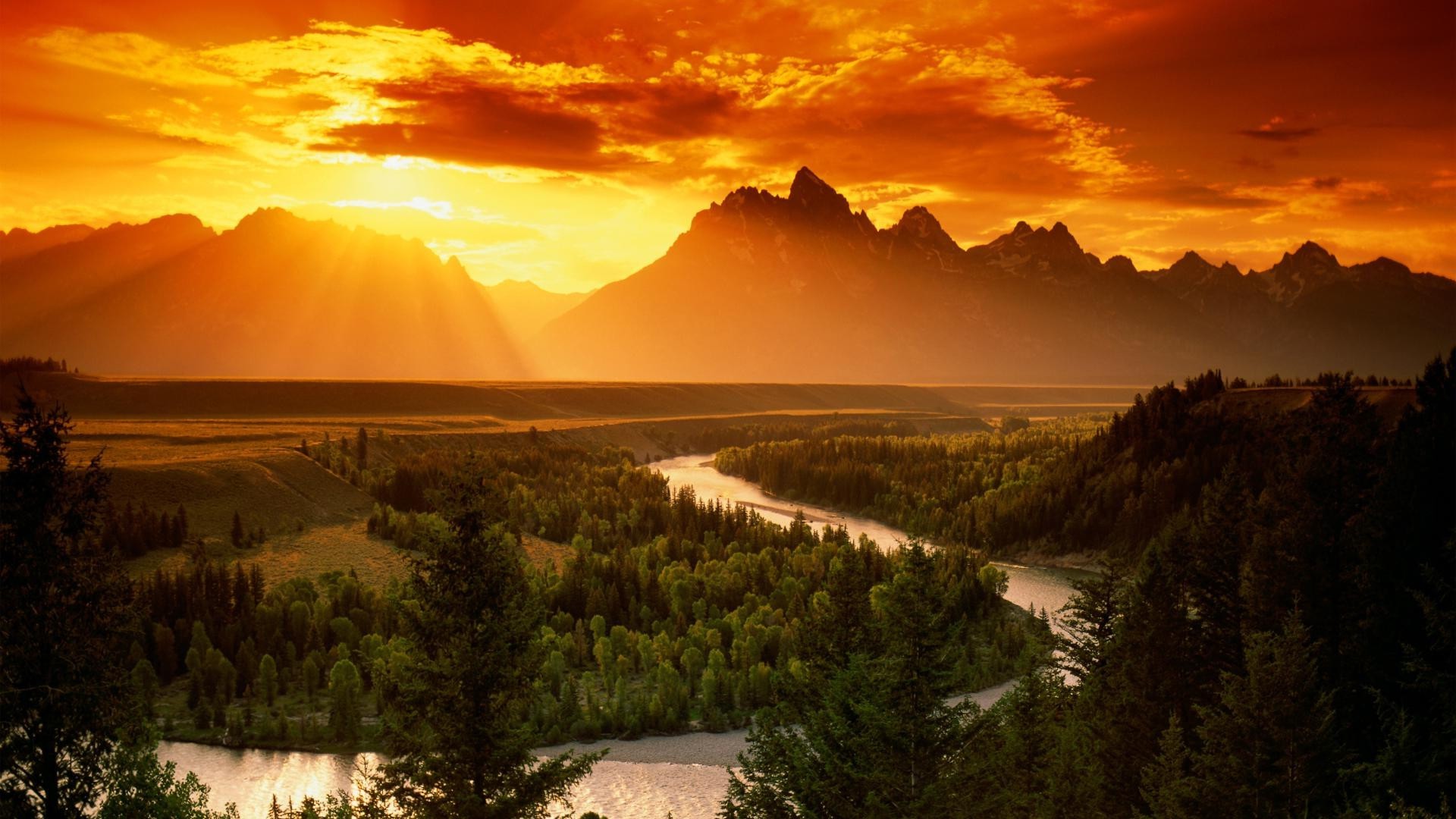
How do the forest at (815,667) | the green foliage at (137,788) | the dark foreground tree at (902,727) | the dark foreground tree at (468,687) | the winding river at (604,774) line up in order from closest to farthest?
Answer: the dark foreground tree at (902,727) → the forest at (815,667) → the dark foreground tree at (468,687) → the green foliage at (137,788) → the winding river at (604,774)

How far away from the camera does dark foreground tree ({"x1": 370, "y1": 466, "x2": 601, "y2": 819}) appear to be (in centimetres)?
2566

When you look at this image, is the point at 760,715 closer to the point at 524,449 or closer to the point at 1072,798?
the point at 1072,798

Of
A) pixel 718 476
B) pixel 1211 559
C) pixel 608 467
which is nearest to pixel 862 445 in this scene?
pixel 718 476

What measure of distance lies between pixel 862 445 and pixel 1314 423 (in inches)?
4760

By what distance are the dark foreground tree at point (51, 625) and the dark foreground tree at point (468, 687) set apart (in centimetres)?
801

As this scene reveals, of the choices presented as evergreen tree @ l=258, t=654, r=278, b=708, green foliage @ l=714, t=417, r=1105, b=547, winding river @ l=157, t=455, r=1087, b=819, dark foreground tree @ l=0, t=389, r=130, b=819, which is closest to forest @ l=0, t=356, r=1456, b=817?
dark foreground tree @ l=0, t=389, r=130, b=819

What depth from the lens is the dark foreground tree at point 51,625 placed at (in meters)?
25.0

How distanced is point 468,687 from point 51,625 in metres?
11.4

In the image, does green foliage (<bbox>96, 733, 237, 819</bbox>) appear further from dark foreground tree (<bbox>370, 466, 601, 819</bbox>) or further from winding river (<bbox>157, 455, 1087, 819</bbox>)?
Answer: winding river (<bbox>157, 455, 1087, 819</bbox>)

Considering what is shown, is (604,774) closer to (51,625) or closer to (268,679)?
(268,679)

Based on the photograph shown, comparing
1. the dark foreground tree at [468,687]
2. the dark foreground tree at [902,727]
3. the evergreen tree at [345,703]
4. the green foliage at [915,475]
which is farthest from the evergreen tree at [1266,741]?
the green foliage at [915,475]

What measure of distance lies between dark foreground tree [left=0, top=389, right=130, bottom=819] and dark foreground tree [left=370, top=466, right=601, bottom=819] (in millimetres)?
8012

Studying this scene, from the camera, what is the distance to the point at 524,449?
165625 millimetres

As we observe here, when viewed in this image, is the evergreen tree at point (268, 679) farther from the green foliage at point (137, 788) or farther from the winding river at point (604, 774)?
the green foliage at point (137, 788)
